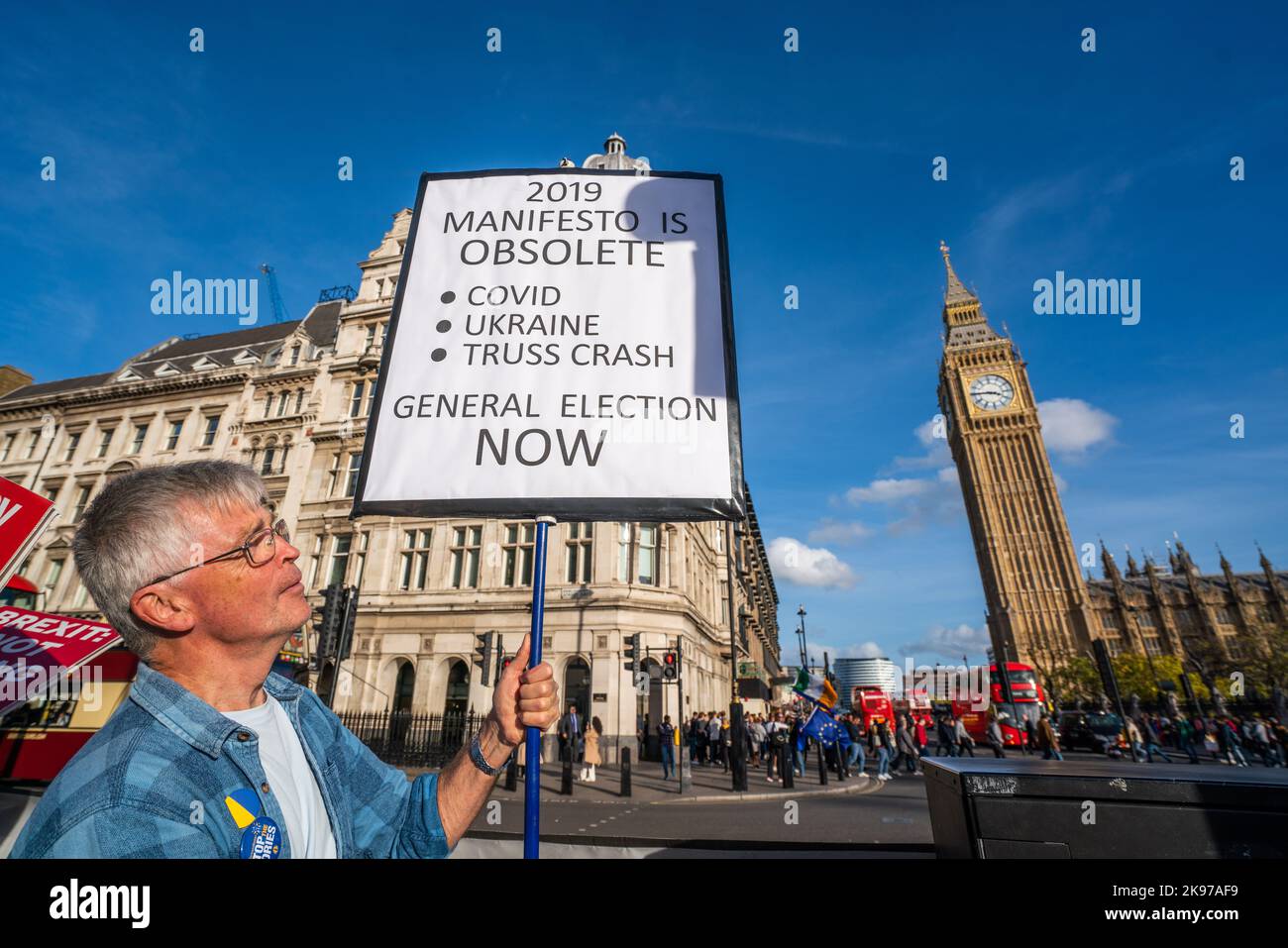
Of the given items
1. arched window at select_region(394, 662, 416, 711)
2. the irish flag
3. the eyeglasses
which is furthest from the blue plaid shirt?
arched window at select_region(394, 662, 416, 711)

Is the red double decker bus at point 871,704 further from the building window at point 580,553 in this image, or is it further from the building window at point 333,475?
the building window at point 333,475

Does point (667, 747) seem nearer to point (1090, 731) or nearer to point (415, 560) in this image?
point (415, 560)

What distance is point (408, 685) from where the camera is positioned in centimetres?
2330

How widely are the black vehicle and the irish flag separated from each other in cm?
1624

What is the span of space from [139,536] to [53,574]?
135ft

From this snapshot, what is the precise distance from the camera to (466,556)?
24.5 metres

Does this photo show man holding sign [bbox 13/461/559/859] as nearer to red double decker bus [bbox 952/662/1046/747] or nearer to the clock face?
red double decker bus [bbox 952/662/1046/747]

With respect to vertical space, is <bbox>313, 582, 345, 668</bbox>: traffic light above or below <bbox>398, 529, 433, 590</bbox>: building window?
below

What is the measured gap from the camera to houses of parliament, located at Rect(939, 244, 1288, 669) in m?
80.4

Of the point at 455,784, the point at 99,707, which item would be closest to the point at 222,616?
the point at 455,784

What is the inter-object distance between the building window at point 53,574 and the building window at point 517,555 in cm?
2557

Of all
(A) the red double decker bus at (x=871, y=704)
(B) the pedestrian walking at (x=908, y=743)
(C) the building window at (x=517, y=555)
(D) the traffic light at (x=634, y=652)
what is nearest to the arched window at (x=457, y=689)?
(C) the building window at (x=517, y=555)
